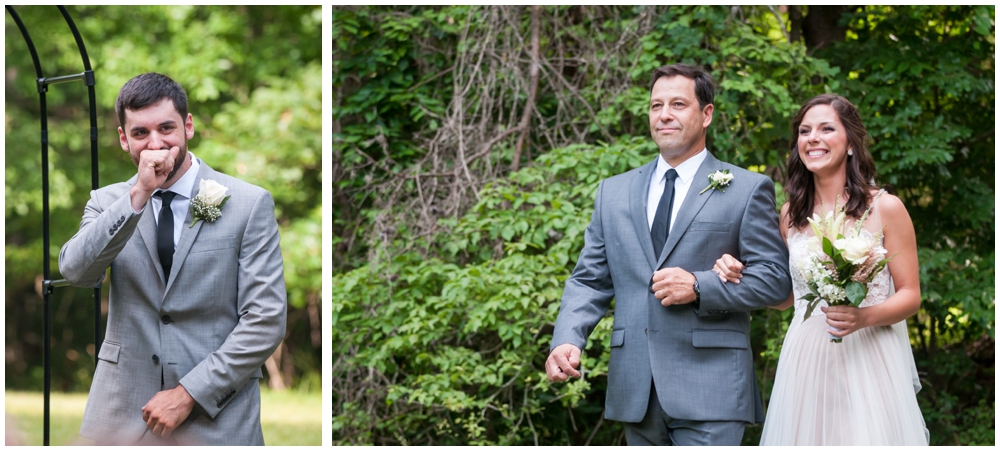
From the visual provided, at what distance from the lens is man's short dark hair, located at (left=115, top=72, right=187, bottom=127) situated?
105 inches

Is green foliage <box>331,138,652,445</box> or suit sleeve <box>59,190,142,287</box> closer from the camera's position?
suit sleeve <box>59,190,142,287</box>

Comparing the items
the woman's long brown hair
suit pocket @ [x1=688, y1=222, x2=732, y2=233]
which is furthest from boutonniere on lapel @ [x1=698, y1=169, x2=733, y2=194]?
the woman's long brown hair

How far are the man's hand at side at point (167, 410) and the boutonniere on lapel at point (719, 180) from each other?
1.74 metres

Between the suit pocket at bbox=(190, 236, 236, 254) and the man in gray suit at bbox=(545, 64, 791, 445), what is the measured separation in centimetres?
109

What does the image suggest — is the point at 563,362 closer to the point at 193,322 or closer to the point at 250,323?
the point at 250,323

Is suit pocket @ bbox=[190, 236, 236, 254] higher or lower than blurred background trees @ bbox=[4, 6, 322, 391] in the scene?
lower

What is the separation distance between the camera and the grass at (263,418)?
292 inches

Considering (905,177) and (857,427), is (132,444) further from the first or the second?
(905,177)

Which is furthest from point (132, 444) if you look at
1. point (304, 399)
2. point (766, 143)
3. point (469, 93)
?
point (304, 399)

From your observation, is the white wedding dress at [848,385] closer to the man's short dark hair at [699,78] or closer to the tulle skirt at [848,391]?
the tulle skirt at [848,391]

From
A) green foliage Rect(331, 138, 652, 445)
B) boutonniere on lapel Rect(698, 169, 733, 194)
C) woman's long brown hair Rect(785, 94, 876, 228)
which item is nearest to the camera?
boutonniere on lapel Rect(698, 169, 733, 194)

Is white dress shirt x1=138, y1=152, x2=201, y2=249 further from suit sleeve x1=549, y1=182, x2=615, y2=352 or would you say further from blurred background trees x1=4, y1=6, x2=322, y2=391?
blurred background trees x1=4, y1=6, x2=322, y2=391

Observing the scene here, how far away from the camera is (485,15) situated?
18.5 feet

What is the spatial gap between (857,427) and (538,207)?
231cm
